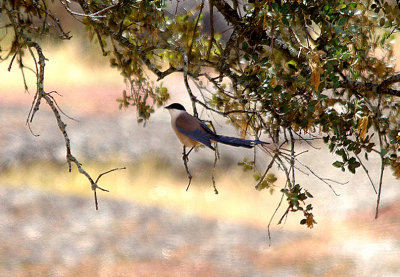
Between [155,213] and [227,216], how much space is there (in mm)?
616

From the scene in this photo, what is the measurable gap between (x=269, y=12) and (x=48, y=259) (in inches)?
117

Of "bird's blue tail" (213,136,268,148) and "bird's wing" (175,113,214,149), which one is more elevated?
"bird's wing" (175,113,214,149)

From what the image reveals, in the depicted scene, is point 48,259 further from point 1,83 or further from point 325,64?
point 325,64

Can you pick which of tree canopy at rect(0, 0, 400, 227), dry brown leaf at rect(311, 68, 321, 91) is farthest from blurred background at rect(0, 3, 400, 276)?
dry brown leaf at rect(311, 68, 321, 91)

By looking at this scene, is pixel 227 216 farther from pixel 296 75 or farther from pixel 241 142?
pixel 241 142

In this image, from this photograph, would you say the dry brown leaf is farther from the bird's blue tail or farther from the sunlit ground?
the sunlit ground

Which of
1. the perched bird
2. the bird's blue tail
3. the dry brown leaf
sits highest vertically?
the dry brown leaf

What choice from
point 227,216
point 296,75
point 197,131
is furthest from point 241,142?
point 227,216

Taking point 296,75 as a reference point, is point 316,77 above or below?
below

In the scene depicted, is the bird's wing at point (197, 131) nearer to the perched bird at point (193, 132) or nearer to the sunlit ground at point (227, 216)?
the perched bird at point (193, 132)

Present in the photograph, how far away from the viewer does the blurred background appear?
3.96 metres

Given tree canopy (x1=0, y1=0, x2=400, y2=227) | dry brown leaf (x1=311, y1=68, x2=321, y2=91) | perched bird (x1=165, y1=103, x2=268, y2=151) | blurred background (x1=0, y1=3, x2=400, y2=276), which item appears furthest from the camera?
blurred background (x1=0, y1=3, x2=400, y2=276)

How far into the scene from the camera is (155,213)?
176 inches

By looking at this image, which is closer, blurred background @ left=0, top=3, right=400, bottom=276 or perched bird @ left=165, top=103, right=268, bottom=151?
perched bird @ left=165, top=103, right=268, bottom=151
